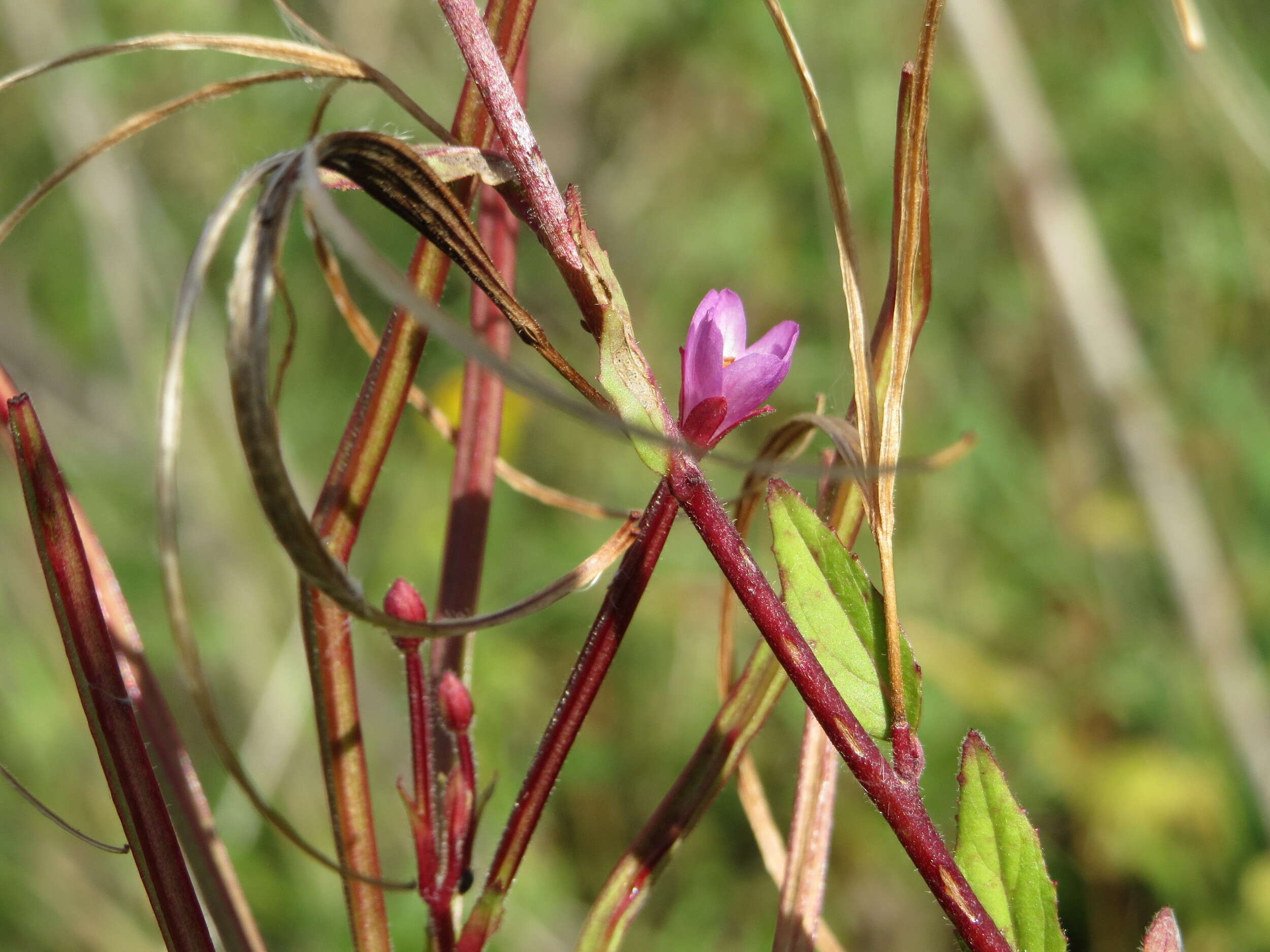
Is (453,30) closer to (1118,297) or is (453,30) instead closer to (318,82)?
(318,82)

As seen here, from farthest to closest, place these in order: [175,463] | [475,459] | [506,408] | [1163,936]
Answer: [506,408] < [475,459] < [1163,936] < [175,463]

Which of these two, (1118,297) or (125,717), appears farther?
(1118,297)

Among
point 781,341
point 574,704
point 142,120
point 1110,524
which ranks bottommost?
point 574,704

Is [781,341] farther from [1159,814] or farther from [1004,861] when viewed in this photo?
[1159,814]

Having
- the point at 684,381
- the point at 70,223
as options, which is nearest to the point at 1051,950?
the point at 684,381

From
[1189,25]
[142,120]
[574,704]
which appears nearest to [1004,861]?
[574,704]

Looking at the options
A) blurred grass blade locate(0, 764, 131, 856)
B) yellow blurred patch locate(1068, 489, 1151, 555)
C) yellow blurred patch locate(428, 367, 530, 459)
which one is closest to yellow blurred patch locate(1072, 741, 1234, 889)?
yellow blurred patch locate(1068, 489, 1151, 555)

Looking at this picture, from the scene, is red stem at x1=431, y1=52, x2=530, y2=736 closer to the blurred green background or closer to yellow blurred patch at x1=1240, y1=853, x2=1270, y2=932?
the blurred green background
